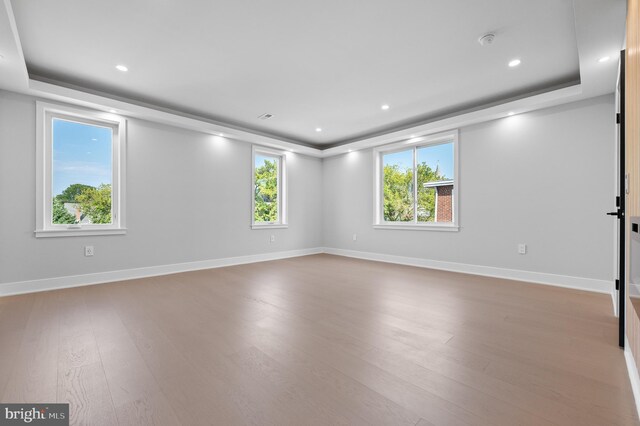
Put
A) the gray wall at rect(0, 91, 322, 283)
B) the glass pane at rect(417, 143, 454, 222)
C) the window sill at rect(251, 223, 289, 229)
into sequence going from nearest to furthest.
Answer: the gray wall at rect(0, 91, 322, 283) → the glass pane at rect(417, 143, 454, 222) → the window sill at rect(251, 223, 289, 229)

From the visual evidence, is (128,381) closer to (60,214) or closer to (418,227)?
(60,214)

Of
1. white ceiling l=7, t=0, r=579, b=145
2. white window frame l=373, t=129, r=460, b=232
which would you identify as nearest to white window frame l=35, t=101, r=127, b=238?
white ceiling l=7, t=0, r=579, b=145

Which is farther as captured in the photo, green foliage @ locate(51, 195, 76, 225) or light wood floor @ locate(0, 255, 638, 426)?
green foliage @ locate(51, 195, 76, 225)

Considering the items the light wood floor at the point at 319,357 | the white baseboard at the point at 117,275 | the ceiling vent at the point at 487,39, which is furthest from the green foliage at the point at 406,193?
the white baseboard at the point at 117,275

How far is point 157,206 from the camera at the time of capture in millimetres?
4438

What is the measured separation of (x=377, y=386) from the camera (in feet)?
5.03

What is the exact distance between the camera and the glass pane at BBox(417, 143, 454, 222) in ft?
16.3

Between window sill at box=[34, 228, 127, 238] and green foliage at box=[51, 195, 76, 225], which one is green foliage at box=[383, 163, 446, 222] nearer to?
window sill at box=[34, 228, 127, 238]

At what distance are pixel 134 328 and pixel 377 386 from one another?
2.03 meters

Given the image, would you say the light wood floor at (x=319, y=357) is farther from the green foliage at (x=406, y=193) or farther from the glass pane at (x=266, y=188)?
the glass pane at (x=266, y=188)

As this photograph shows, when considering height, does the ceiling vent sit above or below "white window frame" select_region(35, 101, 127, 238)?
above

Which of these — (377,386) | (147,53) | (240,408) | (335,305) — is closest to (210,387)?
(240,408)

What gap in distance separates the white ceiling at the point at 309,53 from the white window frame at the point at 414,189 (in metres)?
0.47

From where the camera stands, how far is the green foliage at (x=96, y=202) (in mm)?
3922
